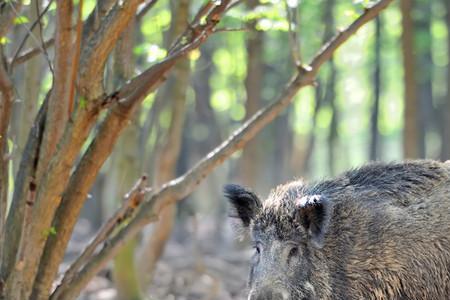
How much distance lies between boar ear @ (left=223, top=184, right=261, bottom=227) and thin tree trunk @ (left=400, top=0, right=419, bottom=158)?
7064 millimetres

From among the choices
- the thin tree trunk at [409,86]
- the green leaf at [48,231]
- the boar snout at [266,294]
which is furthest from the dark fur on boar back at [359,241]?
the thin tree trunk at [409,86]

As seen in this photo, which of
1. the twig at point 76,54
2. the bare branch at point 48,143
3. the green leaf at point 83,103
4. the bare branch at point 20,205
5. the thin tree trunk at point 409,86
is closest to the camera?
the twig at point 76,54

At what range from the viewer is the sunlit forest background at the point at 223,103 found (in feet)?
26.0

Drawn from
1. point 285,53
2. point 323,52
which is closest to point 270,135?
point 285,53

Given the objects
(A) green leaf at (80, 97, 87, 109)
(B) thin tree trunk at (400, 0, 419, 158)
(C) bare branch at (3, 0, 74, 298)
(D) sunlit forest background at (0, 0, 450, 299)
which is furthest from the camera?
(B) thin tree trunk at (400, 0, 419, 158)

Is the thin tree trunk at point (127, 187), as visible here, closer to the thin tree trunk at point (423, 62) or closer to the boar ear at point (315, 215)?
the boar ear at point (315, 215)

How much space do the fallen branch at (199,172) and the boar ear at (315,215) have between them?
0.65 meters

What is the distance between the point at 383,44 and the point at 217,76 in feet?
27.8

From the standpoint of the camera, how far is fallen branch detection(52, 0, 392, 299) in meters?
6.01

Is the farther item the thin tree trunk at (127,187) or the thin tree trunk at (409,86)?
the thin tree trunk at (409,86)

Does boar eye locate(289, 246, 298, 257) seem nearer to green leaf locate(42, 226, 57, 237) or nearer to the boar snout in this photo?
the boar snout

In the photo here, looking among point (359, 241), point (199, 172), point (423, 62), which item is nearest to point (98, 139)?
→ point (199, 172)

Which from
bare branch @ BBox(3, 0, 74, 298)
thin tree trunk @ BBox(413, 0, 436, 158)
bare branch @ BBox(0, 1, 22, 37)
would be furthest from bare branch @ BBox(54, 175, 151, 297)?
thin tree trunk @ BBox(413, 0, 436, 158)

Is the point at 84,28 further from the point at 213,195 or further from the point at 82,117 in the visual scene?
the point at 213,195
